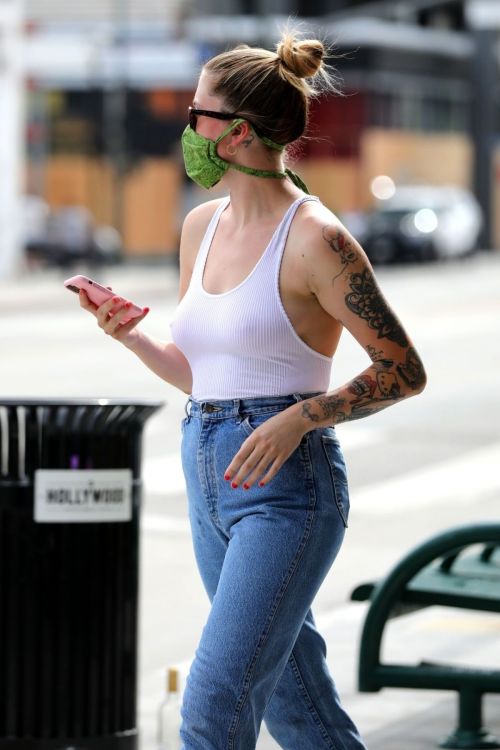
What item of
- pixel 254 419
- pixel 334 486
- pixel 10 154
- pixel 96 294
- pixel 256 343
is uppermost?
pixel 10 154

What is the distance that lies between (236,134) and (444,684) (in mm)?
2209

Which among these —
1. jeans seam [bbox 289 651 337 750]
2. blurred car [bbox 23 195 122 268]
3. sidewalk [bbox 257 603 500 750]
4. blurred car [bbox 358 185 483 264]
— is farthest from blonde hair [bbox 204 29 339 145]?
blurred car [bbox 358 185 483 264]

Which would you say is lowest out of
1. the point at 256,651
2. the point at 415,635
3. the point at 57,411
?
the point at 415,635

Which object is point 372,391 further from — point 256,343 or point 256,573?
point 256,573

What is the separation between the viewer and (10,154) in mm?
43719

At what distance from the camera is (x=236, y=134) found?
3.49 metres

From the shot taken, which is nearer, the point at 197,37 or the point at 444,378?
the point at 444,378

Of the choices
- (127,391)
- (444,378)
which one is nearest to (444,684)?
(127,391)

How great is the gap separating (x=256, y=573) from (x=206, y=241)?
2.41 feet

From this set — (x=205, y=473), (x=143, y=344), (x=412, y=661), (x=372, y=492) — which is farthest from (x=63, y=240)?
(x=205, y=473)

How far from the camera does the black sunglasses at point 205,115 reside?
11.4 ft

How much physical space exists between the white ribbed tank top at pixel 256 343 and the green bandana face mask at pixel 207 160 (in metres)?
0.12

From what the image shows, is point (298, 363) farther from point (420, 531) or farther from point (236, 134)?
point (420, 531)

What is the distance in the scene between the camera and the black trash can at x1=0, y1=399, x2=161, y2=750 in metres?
4.57
